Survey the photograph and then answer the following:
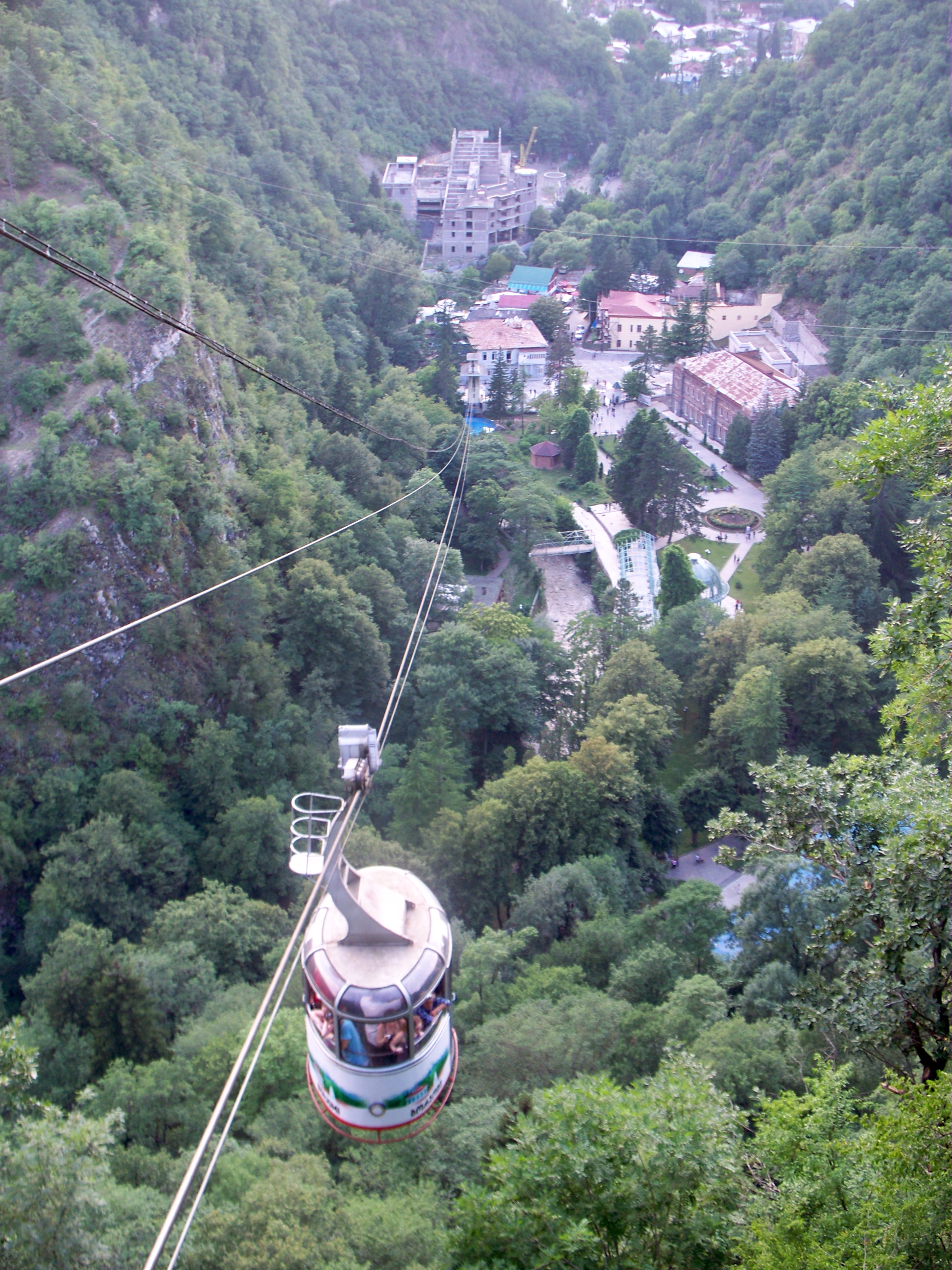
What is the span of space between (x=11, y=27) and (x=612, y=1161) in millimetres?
39957

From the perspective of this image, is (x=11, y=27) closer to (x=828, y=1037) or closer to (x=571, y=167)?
(x=828, y=1037)

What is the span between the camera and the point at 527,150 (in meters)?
87.7

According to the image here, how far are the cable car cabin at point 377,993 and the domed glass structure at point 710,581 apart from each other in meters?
30.0

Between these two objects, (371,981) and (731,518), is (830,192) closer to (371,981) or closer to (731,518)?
(731,518)

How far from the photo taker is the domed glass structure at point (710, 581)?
35.9 meters

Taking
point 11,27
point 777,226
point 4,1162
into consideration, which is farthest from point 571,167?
point 4,1162

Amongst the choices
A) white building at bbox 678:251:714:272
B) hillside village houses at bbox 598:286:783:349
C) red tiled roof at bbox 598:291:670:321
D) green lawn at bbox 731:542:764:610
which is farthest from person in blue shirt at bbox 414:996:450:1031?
white building at bbox 678:251:714:272

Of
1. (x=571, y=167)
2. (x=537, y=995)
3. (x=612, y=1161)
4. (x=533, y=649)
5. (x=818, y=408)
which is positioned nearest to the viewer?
(x=612, y=1161)

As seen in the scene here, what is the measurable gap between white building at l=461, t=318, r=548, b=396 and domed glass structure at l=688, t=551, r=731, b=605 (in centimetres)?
2223

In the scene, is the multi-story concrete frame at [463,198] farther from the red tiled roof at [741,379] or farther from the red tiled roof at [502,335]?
the red tiled roof at [741,379]

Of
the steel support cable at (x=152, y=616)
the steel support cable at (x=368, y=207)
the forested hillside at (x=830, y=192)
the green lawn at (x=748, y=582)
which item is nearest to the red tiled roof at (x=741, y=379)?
the forested hillside at (x=830, y=192)

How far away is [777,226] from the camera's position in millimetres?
63281

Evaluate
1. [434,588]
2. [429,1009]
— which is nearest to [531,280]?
[434,588]

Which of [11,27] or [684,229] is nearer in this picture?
[11,27]
